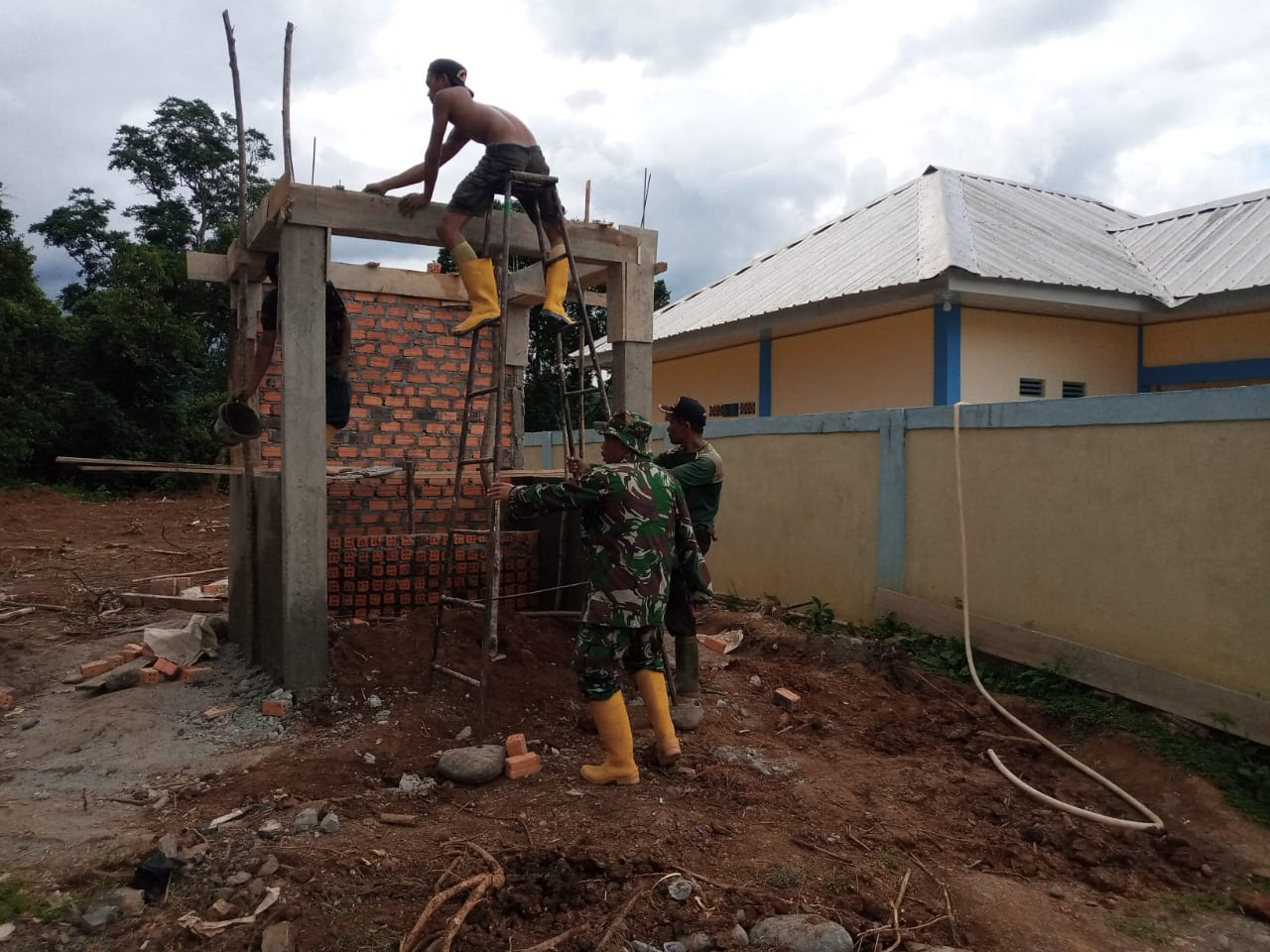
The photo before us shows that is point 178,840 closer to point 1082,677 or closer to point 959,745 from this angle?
point 959,745

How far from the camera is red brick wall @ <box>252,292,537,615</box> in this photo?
6293 mm

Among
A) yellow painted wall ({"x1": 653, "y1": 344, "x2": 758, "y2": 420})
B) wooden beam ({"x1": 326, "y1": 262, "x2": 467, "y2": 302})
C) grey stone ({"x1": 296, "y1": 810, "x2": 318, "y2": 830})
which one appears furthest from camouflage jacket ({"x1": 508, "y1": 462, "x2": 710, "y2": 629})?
yellow painted wall ({"x1": 653, "y1": 344, "x2": 758, "y2": 420})

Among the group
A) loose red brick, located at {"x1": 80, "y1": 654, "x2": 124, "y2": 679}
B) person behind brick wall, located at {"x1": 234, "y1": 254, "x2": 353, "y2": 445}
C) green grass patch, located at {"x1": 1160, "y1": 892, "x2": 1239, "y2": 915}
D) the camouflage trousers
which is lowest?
green grass patch, located at {"x1": 1160, "y1": 892, "x2": 1239, "y2": 915}

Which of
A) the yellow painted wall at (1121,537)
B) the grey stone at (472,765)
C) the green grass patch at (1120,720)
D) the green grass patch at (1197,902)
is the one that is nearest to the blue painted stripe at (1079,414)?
the yellow painted wall at (1121,537)

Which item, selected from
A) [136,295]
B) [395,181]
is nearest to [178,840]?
[395,181]

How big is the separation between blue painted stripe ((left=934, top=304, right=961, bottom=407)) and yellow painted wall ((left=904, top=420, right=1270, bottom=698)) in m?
2.56

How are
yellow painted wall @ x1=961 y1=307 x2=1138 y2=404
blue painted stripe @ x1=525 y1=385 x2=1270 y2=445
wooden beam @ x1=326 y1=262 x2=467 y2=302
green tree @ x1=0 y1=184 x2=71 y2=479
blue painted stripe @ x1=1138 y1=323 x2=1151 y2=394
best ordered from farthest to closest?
1. green tree @ x1=0 y1=184 x2=71 y2=479
2. blue painted stripe @ x1=1138 y1=323 x2=1151 y2=394
3. yellow painted wall @ x1=961 y1=307 x2=1138 y2=404
4. wooden beam @ x1=326 y1=262 x2=467 y2=302
5. blue painted stripe @ x1=525 y1=385 x2=1270 y2=445

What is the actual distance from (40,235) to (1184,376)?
88.1 ft

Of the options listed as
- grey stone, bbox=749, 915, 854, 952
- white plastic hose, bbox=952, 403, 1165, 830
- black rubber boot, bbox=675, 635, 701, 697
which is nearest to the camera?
grey stone, bbox=749, 915, 854, 952

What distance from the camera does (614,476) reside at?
4180mm

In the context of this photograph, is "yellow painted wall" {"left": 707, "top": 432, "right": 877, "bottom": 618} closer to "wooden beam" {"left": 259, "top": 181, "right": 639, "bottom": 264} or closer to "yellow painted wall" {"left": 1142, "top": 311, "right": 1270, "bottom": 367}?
"wooden beam" {"left": 259, "top": 181, "right": 639, "bottom": 264}

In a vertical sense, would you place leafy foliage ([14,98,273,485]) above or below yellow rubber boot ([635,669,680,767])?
above

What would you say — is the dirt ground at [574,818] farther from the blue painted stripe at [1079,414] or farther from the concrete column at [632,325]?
the blue painted stripe at [1079,414]

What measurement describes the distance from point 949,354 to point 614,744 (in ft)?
20.2
